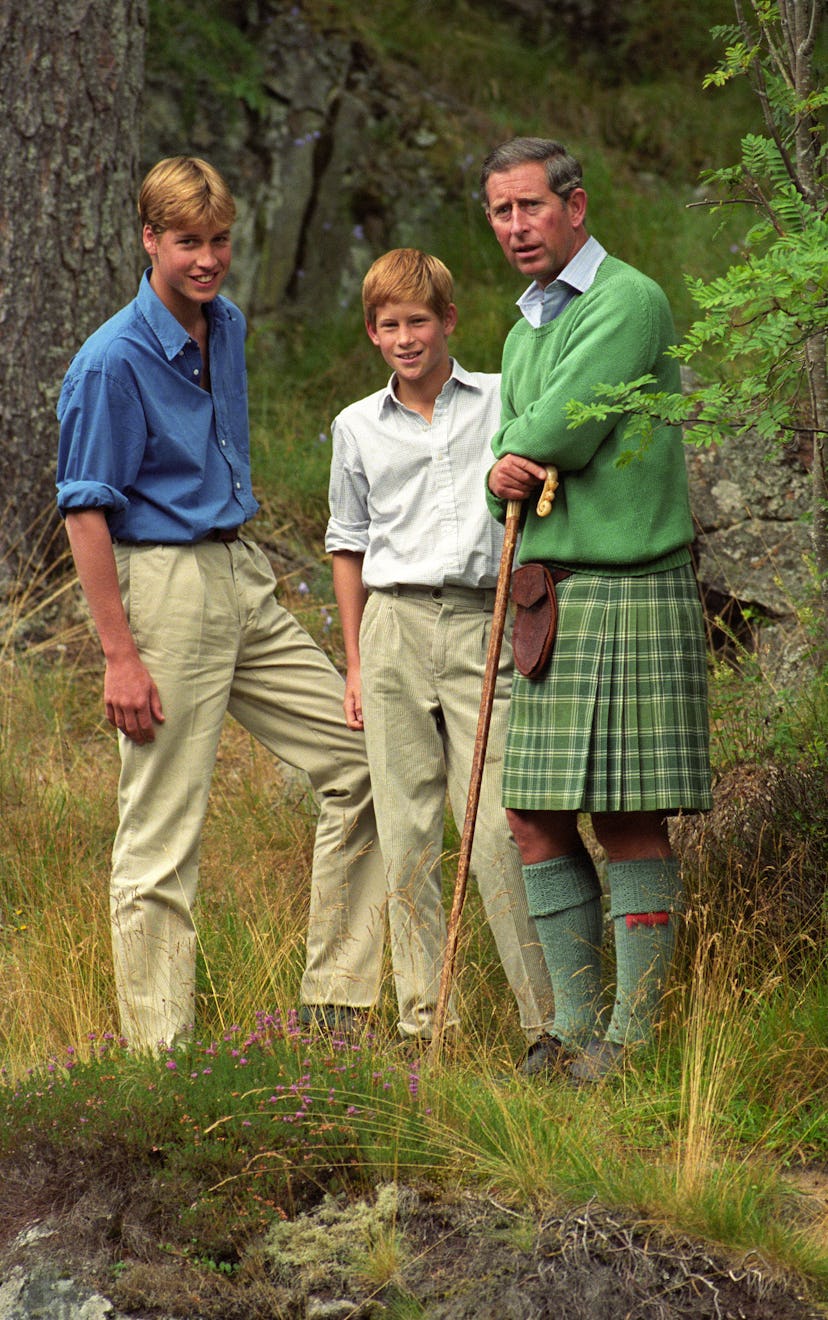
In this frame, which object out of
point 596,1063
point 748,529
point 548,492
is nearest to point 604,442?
point 548,492

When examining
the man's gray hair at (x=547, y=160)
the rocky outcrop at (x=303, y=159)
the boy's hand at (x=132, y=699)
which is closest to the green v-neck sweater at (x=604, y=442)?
the man's gray hair at (x=547, y=160)

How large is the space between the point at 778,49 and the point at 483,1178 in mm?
3623

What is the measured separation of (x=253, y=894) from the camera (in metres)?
4.55

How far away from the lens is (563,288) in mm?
3551

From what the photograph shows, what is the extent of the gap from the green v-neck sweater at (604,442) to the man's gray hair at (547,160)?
0.22 metres

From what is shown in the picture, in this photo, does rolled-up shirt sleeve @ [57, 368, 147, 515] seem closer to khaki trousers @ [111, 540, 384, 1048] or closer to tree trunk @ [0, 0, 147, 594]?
khaki trousers @ [111, 540, 384, 1048]

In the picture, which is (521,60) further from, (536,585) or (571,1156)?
(571,1156)

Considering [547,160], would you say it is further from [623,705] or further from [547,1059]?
[547,1059]

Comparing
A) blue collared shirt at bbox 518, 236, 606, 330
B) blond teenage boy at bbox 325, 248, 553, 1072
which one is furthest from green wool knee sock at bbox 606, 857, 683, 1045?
blue collared shirt at bbox 518, 236, 606, 330

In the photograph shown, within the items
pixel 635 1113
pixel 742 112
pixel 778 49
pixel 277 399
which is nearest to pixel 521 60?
pixel 742 112

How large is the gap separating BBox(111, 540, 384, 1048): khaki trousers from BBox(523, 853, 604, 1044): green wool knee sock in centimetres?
59

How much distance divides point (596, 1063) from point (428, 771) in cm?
88

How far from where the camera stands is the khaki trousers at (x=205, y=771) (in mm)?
3861

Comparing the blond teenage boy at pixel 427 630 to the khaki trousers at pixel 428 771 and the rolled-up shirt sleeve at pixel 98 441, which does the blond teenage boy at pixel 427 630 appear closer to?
the khaki trousers at pixel 428 771
